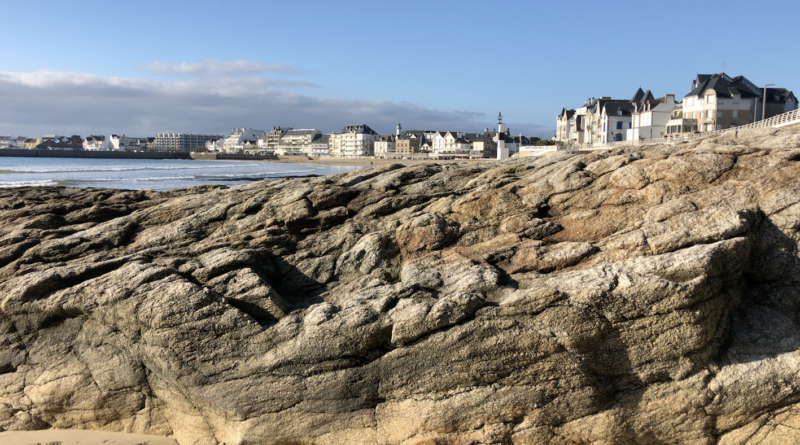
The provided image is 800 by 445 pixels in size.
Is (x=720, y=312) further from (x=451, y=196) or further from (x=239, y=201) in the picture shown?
(x=239, y=201)

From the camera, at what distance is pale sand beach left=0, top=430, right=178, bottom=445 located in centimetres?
1094

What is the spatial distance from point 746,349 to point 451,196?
24.6 feet

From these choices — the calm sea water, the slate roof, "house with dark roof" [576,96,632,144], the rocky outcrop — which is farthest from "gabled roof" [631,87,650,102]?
the rocky outcrop

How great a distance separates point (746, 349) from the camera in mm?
10117

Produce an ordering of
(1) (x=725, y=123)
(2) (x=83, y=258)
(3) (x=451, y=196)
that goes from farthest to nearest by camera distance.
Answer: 1. (1) (x=725, y=123)
2. (3) (x=451, y=196)
3. (2) (x=83, y=258)

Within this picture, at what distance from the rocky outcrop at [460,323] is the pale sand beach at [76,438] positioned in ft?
0.56

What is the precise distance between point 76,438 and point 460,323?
26.0ft

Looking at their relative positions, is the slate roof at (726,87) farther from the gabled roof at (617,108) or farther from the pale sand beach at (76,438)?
the pale sand beach at (76,438)

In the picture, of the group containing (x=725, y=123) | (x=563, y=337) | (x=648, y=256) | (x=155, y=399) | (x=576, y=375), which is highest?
(x=725, y=123)

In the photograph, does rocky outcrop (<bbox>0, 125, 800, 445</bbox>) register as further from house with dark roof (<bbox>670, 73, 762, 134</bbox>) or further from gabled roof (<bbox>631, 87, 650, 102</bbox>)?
gabled roof (<bbox>631, 87, 650, 102</bbox>)

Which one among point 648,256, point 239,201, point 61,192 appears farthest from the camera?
point 61,192

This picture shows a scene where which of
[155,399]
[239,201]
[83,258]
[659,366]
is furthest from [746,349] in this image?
[83,258]

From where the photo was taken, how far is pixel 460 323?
10.1m

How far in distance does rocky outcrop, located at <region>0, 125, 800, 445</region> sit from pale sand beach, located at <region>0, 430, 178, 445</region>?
17 cm
